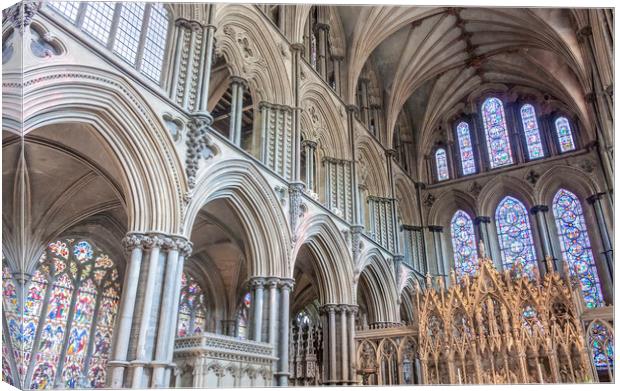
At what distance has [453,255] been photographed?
20.9 m

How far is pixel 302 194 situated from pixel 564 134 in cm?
1409

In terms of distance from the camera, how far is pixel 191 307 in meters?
17.6

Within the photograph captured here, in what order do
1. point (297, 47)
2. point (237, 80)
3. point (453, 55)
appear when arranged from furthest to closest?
point (453, 55) → point (297, 47) → point (237, 80)

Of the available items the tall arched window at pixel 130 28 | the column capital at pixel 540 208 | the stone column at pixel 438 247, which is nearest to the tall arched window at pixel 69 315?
the tall arched window at pixel 130 28

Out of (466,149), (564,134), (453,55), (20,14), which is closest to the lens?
(20,14)

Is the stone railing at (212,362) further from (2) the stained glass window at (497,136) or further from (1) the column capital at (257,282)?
(2) the stained glass window at (497,136)

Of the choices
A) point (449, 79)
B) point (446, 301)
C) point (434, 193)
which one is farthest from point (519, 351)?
point (449, 79)

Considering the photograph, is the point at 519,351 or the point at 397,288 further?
the point at 397,288

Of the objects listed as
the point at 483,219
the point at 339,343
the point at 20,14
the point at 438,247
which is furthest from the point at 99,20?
the point at 483,219

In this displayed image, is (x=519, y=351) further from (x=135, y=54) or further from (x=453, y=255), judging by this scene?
(x=453, y=255)

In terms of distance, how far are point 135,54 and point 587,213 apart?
58.2 ft

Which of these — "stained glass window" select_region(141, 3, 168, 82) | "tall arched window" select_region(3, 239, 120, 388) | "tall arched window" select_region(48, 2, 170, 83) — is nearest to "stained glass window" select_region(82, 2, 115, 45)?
"tall arched window" select_region(48, 2, 170, 83)

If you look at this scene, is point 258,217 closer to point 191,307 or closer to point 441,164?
point 191,307

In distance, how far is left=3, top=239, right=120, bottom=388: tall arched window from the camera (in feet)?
41.7
